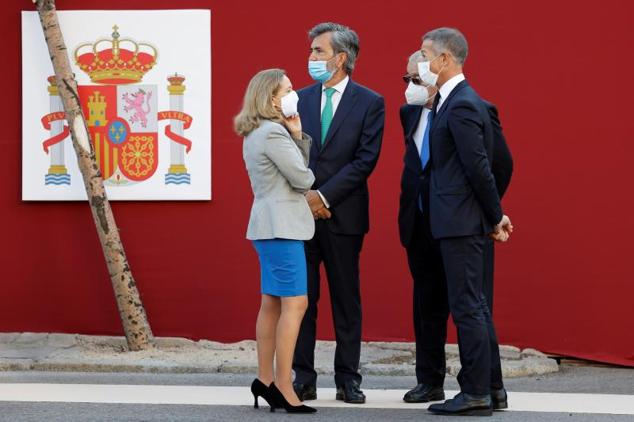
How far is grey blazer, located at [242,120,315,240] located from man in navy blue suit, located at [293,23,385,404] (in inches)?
16.9

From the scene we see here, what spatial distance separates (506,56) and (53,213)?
10.4 feet

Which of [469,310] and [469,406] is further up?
[469,310]

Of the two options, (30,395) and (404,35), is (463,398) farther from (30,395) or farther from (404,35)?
(404,35)

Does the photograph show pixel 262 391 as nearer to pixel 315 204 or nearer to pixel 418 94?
pixel 315 204

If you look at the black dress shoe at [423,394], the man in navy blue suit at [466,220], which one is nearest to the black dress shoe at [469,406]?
the man in navy blue suit at [466,220]

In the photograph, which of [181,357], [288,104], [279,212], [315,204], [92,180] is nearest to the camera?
[279,212]

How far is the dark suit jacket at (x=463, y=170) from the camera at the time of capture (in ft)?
20.3

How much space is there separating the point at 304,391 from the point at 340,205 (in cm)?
97

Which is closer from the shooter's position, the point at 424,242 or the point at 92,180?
the point at 424,242

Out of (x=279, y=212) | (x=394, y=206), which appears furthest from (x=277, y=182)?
(x=394, y=206)

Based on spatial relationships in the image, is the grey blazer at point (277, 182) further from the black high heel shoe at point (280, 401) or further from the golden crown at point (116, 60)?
the golden crown at point (116, 60)

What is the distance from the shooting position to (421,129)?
6738 mm

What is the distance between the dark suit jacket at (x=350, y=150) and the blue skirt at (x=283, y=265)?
19.7 inches

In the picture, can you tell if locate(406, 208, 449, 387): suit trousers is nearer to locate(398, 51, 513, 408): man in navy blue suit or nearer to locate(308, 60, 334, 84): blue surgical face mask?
locate(398, 51, 513, 408): man in navy blue suit
